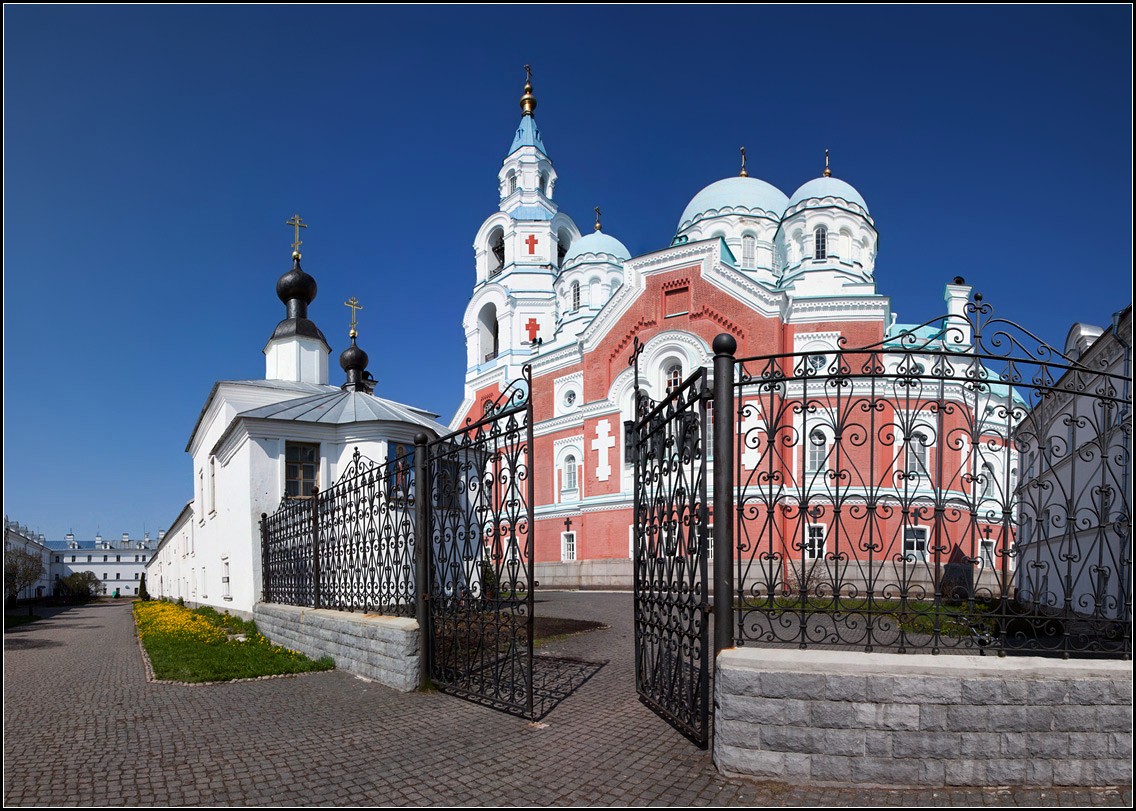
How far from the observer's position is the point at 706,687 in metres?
4.89

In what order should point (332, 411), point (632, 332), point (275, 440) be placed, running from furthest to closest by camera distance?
1. point (632, 332)
2. point (332, 411)
3. point (275, 440)

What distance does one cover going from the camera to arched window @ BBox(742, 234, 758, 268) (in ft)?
108

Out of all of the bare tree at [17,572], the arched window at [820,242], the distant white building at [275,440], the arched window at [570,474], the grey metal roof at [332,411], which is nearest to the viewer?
the distant white building at [275,440]

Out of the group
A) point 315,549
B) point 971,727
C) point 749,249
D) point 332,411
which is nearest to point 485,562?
point 971,727

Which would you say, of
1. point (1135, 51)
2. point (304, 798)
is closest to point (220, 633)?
point (304, 798)

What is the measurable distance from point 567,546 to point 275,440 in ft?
58.6

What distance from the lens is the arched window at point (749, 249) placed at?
3306cm

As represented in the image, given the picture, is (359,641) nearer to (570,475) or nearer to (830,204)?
(570,475)

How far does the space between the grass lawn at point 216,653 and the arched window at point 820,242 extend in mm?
26331

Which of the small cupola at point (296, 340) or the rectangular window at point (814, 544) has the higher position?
the small cupola at point (296, 340)

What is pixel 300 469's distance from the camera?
47.3 feet

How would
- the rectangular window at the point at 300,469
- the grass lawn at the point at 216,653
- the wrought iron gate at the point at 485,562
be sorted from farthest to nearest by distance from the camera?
the rectangular window at the point at 300,469 < the grass lawn at the point at 216,653 < the wrought iron gate at the point at 485,562

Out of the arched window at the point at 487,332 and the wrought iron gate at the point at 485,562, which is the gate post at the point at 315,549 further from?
the arched window at the point at 487,332

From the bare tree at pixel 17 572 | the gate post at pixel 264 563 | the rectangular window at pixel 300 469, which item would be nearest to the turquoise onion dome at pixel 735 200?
the rectangular window at pixel 300 469
